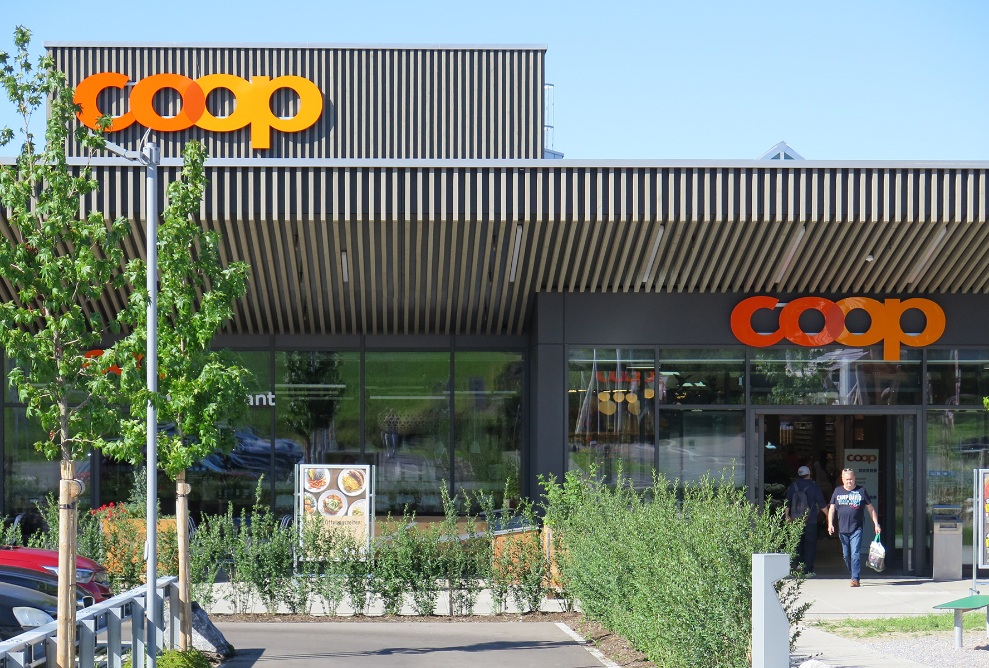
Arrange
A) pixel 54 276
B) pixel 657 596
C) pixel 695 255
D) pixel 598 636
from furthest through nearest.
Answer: pixel 695 255 → pixel 598 636 → pixel 657 596 → pixel 54 276

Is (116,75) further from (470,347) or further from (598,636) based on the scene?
(598,636)

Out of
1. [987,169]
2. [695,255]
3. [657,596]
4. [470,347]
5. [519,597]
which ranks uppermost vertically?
[987,169]

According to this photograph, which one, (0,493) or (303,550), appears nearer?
(303,550)

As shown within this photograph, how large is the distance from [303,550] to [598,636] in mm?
3851

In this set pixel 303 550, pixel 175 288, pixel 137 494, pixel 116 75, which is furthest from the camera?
pixel 116 75

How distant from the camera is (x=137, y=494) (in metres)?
14.3

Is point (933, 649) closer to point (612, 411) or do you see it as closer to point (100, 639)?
point (612, 411)

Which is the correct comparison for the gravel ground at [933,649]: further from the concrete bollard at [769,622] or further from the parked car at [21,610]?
the parked car at [21,610]

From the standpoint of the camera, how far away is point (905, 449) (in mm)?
17672

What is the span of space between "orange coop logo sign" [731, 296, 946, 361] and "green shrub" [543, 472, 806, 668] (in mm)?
6489

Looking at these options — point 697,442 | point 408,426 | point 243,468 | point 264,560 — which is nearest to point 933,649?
point 697,442

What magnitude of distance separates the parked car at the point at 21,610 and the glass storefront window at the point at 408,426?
28.1ft

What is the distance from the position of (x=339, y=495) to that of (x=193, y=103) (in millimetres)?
9079

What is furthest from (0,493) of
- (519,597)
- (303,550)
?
(519,597)
